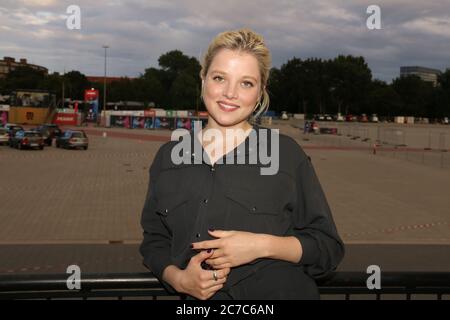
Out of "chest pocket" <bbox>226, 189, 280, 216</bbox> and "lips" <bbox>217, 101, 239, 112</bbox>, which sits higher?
"lips" <bbox>217, 101, 239, 112</bbox>

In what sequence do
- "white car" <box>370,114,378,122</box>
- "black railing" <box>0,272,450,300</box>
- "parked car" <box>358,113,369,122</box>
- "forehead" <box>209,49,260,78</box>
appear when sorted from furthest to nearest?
"parked car" <box>358,113,369,122</box>
"white car" <box>370,114,378,122</box>
"black railing" <box>0,272,450,300</box>
"forehead" <box>209,49,260,78</box>

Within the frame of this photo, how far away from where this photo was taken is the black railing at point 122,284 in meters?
2.90

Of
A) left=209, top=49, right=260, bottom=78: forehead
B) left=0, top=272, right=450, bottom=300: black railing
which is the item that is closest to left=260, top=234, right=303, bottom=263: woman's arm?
left=209, top=49, right=260, bottom=78: forehead

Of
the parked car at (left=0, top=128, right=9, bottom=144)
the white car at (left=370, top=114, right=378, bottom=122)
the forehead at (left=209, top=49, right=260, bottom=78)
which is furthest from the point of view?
the white car at (left=370, top=114, right=378, bottom=122)

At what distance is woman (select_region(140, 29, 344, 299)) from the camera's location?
205 centimetres

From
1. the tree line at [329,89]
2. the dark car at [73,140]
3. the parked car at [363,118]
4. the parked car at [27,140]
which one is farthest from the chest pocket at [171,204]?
the parked car at [363,118]

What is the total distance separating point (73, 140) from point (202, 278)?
1413 inches

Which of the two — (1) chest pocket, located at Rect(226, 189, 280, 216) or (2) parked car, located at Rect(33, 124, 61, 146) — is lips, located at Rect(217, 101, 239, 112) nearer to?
(1) chest pocket, located at Rect(226, 189, 280, 216)

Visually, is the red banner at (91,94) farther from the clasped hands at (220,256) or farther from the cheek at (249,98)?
the clasped hands at (220,256)

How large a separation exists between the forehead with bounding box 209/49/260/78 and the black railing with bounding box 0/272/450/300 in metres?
1.31

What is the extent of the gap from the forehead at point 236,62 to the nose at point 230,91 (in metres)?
0.06

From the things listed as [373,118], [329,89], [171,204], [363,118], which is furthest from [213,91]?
[329,89]
